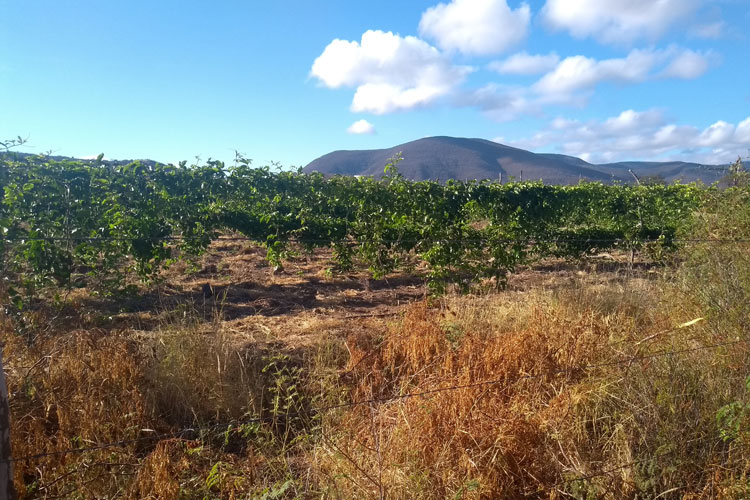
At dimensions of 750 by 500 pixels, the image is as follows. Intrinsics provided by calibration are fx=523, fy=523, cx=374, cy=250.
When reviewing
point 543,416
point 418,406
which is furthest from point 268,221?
point 543,416

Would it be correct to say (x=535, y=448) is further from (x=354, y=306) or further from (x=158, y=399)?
(x=354, y=306)

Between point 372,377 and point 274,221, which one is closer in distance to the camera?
point 372,377

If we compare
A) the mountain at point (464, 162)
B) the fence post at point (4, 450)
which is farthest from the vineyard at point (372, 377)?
the mountain at point (464, 162)

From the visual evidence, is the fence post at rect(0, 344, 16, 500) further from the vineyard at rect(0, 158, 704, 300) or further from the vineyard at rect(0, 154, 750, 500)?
the vineyard at rect(0, 158, 704, 300)

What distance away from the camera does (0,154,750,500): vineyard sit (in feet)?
8.99

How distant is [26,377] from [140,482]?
1.24m

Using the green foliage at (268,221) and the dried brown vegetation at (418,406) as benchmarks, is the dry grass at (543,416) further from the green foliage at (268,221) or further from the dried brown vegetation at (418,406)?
the green foliage at (268,221)

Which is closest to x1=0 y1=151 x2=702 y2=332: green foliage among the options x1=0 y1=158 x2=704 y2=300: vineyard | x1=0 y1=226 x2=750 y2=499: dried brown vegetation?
x1=0 y1=158 x2=704 y2=300: vineyard

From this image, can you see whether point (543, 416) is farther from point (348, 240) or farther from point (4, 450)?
point (348, 240)

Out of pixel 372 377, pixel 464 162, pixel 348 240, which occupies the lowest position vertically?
pixel 372 377

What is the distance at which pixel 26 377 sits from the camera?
10.7 ft

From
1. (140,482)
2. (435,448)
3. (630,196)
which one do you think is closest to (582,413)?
(435,448)

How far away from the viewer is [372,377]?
151 inches

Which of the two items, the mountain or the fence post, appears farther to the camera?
the mountain
